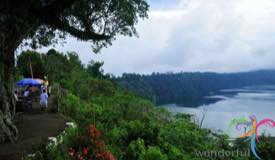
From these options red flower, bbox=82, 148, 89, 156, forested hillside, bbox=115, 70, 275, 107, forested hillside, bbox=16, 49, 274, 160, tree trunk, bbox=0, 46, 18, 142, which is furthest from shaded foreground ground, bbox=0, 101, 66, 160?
forested hillside, bbox=115, 70, 275, 107

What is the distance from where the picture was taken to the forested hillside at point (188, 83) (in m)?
41.8

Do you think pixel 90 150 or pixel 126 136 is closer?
pixel 90 150

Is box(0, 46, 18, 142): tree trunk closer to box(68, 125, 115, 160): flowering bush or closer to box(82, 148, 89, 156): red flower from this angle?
box(68, 125, 115, 160): flowering bush

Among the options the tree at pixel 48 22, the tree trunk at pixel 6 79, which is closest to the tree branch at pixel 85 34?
the tree at pixel 48 22

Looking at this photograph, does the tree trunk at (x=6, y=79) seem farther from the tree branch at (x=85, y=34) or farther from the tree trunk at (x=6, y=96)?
the tree branch at (x=85, y=34)

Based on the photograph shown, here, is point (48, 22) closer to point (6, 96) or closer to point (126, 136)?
point (6, 96)

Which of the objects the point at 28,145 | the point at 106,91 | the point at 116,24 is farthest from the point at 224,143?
the point at 106,91

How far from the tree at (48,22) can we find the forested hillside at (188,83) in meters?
30.3

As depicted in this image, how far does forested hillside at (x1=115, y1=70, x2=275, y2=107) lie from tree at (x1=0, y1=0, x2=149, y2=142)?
30265 mm

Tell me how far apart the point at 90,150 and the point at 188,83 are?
1777 inches

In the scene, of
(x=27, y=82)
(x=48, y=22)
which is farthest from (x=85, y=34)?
(x=27, y=82)

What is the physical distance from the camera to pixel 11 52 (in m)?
8.89

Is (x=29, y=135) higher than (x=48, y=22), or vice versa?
(x=48, y=22)

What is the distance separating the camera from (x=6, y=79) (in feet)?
29.5
